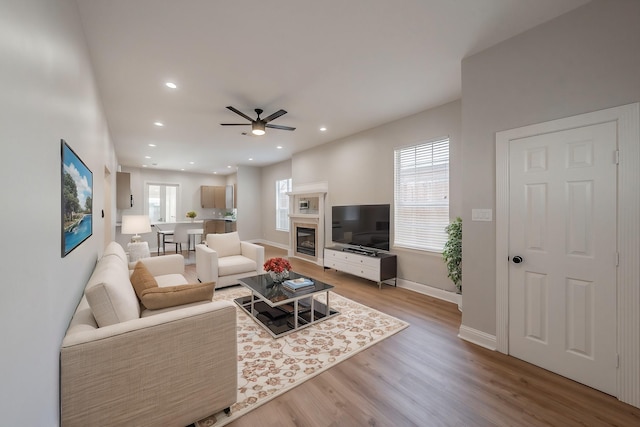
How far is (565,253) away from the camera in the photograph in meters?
2.12

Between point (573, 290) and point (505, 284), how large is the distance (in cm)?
46

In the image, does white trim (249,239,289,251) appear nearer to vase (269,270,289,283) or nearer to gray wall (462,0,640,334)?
vase (269,270,289,283)

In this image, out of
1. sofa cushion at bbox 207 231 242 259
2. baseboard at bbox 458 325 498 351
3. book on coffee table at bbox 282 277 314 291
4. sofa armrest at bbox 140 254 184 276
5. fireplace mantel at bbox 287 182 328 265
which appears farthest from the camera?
fireplace mantel at bbox 287 182 328 265

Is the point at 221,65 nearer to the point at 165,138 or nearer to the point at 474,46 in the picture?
the point at 474,46

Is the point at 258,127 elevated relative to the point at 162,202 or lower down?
elevated

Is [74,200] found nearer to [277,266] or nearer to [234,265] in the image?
[277,266]

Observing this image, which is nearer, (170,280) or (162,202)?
(170,280)

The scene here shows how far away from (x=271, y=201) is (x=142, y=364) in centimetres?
737

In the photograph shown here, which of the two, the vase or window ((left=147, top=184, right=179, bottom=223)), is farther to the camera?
window ((left=147, top=184, right=179, bottom=223))

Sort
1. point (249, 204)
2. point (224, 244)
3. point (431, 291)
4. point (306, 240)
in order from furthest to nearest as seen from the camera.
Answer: point (249, 204) → point (306, 240) → point (224, 244) → point (431, 291)

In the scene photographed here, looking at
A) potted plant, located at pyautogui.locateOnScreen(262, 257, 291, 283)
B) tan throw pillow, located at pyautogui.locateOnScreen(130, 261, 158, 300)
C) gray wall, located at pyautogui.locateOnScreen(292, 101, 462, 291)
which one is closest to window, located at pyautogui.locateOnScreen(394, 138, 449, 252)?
gray wall, located at pyautogui.locateOnScreen(292, 101, 462, 291)

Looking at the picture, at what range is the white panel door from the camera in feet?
6.34

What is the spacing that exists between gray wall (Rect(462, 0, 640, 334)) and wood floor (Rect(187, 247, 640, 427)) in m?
0.53

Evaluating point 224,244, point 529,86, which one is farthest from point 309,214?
point 529,86
